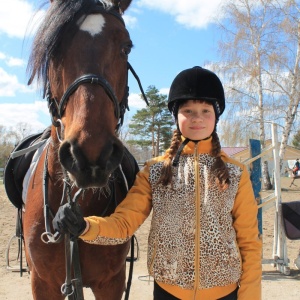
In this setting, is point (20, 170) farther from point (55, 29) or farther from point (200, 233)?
point (200, 233)

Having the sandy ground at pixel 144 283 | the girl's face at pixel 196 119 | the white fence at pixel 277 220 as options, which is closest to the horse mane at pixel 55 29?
the girl's face at pixel 196 119

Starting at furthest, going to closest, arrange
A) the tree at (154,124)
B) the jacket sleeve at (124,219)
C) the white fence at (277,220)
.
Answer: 1. the tree at (154,124)
2. the white fence at (277,220)
3. the jacket sleeve at (124,219)

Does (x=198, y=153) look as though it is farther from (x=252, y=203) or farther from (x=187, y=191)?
(x=252, y=203)

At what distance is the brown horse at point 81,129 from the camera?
137 cm

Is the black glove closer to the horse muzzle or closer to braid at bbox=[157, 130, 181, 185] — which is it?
the horse muzzle

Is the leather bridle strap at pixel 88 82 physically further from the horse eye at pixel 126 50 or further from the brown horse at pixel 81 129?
the horse eye at pixel 126 50

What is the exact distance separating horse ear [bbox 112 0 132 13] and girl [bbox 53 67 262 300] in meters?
0.55

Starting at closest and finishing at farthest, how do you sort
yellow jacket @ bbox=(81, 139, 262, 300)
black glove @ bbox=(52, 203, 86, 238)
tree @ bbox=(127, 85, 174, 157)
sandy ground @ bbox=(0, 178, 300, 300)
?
black glove @ bbox=(52, 203, 86, 238)
yellow jacket @ bbox=(81, 139, 262, 300)
sandy ground @ bbox=(0, 178, 300, 300)
tree @ bbox=(127, 85, 174, 157)

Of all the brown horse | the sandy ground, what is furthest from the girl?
the sandy ground

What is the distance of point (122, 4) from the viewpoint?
6.64 ft

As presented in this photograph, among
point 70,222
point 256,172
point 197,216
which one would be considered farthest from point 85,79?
point 256,172

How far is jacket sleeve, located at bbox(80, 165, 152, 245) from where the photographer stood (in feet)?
5.10

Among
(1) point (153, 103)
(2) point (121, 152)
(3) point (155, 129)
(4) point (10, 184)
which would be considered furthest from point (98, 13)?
(3) point (155, 129)

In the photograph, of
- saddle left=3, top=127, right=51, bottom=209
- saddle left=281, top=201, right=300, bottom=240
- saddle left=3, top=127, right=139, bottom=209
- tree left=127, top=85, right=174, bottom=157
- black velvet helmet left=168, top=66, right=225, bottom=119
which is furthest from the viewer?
tree left=127, top=85, right=174, bottom=157
